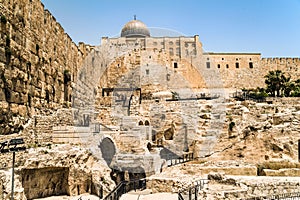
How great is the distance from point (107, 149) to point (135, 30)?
21201mm

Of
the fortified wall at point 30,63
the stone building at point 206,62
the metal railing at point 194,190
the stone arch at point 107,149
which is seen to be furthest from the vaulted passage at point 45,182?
the stone building at point 206,62

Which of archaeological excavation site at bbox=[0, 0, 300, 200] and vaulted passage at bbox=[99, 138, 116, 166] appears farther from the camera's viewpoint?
vaulted passage at bbox=[99, 138, 116, 166]

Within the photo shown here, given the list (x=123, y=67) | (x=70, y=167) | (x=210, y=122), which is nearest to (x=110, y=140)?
(x=70, y=167)

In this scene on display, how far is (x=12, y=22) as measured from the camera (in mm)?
10492

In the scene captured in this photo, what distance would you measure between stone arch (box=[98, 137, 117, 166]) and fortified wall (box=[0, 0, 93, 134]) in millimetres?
3075

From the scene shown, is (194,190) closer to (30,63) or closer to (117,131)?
(117,131)

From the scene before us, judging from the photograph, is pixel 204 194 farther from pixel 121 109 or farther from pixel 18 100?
pixel 121 109

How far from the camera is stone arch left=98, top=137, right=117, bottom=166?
13.8 metres

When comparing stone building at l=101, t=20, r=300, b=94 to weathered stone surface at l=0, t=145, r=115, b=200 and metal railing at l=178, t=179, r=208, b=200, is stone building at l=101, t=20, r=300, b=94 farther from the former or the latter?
metal railing at l=178, t=179, r=208, b=200

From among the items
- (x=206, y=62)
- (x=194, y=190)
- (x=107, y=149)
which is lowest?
(x=194, y=190)

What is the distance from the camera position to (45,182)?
10055 millimetres

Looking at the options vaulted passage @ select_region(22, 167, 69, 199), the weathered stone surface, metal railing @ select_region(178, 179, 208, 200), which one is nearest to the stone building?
the weathered stone surface

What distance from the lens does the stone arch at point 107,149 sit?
13.8 metres

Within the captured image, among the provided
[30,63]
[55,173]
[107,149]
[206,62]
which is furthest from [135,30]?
[55,173]
